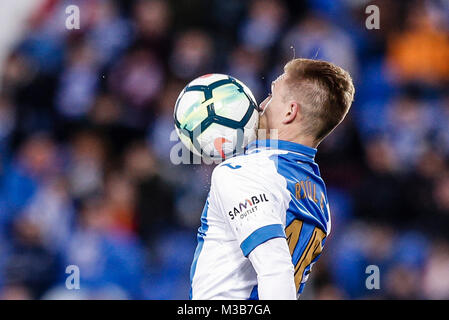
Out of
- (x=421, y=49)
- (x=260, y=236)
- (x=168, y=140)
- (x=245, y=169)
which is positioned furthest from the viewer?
(x=421, y=49)

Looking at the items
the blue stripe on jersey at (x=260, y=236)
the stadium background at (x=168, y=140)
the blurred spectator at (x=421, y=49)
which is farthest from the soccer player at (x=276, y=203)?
the blurred spectator at (x=421, y=49)

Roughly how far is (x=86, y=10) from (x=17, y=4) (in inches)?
26.6

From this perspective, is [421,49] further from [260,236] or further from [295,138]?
[260,236]

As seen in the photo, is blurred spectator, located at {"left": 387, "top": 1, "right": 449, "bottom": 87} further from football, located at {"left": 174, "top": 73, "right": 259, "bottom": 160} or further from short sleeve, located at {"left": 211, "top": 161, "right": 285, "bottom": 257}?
short sleeve, located at {"left": 211, "top": 161, "right": 285, "bottom": 257}

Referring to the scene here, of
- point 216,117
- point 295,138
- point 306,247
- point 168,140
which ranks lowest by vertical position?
point 306,247

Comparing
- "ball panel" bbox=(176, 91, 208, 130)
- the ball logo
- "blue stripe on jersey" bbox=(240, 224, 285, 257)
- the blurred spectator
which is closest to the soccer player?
"blue stripe on jersey" bbox=(240, 224, 285, 257)

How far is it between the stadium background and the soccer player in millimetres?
2905

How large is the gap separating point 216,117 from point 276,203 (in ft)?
1.95

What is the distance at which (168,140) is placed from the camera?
5.45 metres

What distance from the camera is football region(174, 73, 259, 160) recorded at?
7.91 ft

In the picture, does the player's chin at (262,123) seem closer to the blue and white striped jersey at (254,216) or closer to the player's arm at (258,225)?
the blue and white striped jersey at (254,216)

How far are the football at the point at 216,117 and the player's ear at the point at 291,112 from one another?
17 cm

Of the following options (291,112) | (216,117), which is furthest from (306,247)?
(216,117)

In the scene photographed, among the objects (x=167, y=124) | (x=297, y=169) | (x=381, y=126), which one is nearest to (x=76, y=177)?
(x=167, y=124)
